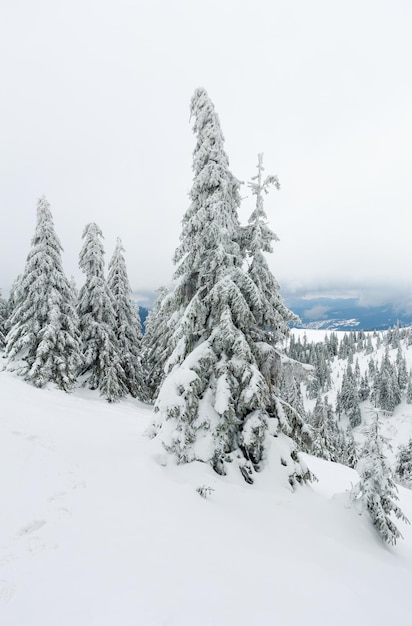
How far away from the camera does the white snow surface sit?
4625 mm

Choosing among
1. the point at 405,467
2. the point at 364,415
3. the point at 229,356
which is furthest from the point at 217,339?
the point at 364,415

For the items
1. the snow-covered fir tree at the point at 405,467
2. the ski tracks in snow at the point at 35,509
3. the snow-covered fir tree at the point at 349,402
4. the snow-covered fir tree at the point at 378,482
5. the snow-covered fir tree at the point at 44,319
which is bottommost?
the snow-covered fir tree at the point at 349,402

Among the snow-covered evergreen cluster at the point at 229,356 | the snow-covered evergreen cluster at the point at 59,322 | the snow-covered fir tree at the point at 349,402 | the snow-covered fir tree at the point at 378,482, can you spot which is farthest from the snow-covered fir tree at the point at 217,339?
the snow-covered fir tree at the point at 349,402

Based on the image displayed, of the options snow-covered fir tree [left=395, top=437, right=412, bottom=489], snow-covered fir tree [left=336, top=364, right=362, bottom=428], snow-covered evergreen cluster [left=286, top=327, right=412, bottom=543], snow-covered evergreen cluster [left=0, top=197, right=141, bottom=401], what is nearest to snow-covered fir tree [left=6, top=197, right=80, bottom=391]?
snow-covered evergreen cluster [left=0, top=197, right=141, bottom=401]

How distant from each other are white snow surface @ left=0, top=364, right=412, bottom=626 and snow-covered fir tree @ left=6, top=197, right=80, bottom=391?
1083 centimetres

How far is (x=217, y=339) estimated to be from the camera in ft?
31.4

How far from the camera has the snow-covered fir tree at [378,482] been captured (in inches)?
332

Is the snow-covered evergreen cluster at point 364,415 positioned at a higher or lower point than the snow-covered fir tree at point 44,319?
lower

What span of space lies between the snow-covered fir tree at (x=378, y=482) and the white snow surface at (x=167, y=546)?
17.0 inches

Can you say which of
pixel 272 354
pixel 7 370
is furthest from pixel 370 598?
pixel 7 370

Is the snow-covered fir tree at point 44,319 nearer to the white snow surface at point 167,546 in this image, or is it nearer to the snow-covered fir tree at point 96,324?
the snow-covered fir tree at point 96,324

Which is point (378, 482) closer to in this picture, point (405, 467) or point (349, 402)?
point (405, 467)

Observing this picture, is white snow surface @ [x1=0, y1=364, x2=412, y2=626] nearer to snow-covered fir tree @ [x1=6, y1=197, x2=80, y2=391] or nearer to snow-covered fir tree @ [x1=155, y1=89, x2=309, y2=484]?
snow-covered fir tree @ [x1=155, y1=89, x2=309, y2=484]

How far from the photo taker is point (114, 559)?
209 inches
